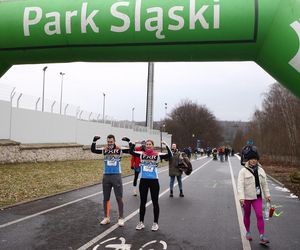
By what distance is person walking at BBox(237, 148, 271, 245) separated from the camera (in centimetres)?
665

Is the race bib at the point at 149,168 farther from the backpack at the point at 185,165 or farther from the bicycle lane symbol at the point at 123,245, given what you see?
the backpack at the point at 185,165

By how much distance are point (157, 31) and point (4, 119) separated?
19373 millimetres

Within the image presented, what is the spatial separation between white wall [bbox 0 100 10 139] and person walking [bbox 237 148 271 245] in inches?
728

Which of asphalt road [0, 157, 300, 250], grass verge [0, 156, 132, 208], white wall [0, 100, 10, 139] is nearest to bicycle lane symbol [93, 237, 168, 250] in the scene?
asphalt road [0, 157, 300, 250]

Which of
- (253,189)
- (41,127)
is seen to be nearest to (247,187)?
(253,189)

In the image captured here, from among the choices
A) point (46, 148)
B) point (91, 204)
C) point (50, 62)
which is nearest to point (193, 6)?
point (50, 62)

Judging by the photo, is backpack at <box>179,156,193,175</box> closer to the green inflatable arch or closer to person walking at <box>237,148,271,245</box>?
person walking at <box>237,148,271,245</box>

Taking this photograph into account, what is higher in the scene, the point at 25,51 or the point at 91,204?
the point at 25,51

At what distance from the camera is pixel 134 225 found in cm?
791

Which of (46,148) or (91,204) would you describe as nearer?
(91,204)

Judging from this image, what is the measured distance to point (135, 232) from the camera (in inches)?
287

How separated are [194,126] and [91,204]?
93970 millimetres

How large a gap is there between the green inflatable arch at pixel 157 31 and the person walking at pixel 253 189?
2.13 meters

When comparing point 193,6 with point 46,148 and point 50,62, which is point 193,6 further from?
point 46,148
